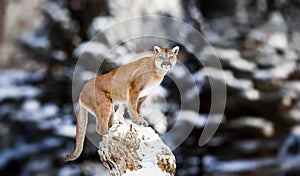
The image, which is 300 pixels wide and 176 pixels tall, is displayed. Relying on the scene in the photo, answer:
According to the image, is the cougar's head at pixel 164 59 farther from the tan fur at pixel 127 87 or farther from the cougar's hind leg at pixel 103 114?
the cougar's hind leg at pixel 103 114

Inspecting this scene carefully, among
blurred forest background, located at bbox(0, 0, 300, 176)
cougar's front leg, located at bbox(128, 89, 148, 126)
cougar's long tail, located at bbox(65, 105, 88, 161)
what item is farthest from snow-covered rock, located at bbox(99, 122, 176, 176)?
blurred forest background, located at bbox(0, 0, 300, 176)

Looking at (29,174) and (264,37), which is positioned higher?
(264,37)

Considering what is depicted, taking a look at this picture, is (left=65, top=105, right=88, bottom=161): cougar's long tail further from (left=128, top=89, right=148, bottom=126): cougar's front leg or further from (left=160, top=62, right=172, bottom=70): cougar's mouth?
(left=160, top=62, right=172, bottom=70): cougar's mouth

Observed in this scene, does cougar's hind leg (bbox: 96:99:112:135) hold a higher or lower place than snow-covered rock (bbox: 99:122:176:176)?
higher

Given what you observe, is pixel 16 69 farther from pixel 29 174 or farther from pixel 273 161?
pixel 273 161

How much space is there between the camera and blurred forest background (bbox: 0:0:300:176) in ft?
8.04

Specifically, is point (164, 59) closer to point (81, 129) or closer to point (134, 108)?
point (134, 108)

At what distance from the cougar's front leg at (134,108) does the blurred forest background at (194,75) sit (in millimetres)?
632

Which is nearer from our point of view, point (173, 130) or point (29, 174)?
point (29, 174)

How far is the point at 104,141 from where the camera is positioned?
5.59ft

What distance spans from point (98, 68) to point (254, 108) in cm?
99

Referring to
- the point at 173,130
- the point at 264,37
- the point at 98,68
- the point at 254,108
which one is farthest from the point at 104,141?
the point at 264,37

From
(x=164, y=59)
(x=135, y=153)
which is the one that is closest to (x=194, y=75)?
(x=164, y=59)

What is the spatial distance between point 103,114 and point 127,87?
141 millimetres
